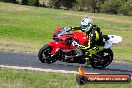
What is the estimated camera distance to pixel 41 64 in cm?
1490

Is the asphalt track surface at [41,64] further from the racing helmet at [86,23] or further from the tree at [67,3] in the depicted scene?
the tree at [67,3]

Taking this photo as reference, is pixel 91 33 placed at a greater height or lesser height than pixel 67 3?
greater

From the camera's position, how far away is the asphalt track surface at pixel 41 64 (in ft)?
47.6

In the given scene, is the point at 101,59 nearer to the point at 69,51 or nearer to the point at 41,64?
the point at 69,51

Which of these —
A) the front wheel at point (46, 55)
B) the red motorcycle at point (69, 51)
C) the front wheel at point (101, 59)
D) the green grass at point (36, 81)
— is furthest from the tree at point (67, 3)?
the green grass at point (36, 81)

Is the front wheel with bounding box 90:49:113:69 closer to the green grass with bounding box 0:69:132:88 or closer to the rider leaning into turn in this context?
the rider leaning into turn

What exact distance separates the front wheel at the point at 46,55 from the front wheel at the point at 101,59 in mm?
1440

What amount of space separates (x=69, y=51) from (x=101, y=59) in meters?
1.20

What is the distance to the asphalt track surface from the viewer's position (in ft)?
47.6

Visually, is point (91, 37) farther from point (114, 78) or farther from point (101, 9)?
point (101, 9)

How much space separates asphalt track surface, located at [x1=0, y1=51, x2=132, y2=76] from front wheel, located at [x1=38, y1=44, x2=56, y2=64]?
7.0 inches

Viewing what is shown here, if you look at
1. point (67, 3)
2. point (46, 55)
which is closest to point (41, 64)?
point (46, 55)

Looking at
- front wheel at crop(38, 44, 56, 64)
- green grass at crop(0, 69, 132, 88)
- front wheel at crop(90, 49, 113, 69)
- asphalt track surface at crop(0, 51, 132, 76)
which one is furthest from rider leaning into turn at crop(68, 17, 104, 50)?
green grass at crop(0, 69, 132, 88)

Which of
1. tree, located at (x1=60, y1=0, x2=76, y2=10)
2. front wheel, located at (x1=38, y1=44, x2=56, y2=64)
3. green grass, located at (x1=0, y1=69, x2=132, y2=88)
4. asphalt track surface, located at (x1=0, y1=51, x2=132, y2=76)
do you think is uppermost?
green grass, located at (x1=0, y1=69, x2=132, y2=88)
